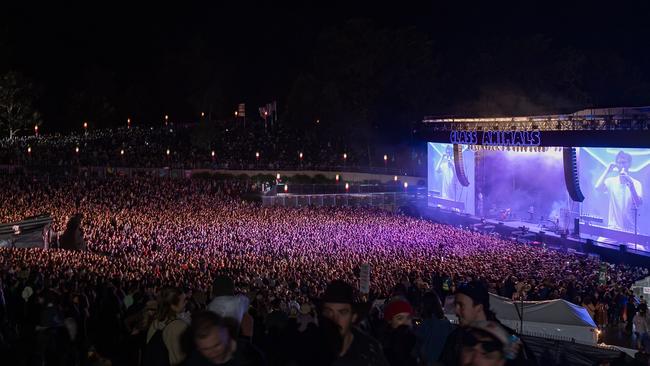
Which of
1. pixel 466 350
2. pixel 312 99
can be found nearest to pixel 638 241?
pixel 466 350

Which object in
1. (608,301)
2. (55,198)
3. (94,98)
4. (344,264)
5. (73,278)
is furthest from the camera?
(94,98)

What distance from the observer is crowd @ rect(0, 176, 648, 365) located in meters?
4.30

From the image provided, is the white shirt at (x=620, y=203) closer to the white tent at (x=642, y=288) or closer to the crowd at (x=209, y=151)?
the white tent at (x=642, y=288)

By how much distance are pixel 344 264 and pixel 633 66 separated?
53.9 m

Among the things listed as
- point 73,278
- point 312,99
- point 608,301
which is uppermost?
point 312,99

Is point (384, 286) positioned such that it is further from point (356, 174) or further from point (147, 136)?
point (147, 136)

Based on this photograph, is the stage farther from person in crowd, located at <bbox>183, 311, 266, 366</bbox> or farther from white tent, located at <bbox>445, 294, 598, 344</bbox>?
person in crowd, located at <bbox>183, 311, 266, 366</bbox>

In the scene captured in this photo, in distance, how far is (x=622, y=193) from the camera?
25.4m

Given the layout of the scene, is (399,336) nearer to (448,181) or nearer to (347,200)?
(448,181)

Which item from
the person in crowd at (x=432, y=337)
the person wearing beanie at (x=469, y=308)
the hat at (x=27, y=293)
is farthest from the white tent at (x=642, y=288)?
the person wearing beanie at (x=469, y=308)

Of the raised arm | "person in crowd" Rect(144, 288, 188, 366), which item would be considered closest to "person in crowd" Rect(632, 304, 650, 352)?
"person in crowd" Rect(144, 288, 188, 366)

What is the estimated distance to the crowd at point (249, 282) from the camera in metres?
4.30

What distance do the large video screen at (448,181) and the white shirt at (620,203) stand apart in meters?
9.32

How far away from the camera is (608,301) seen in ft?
51.3
